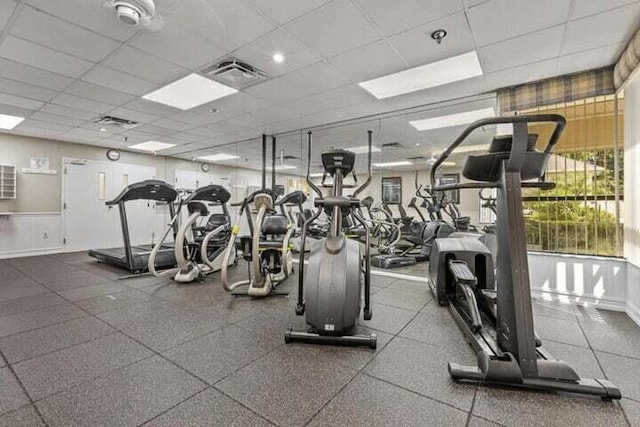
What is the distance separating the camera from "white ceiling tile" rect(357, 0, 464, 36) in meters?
2.24

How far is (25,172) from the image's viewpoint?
20.8 ft

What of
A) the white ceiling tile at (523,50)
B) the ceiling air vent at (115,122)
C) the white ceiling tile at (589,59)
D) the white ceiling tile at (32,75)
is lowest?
the white ceiling tile at (589,59)

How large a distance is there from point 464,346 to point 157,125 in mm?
6046

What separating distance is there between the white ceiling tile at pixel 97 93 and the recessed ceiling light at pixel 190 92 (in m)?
0.33

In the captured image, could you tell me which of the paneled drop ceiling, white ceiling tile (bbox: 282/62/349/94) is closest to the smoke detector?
the paneled drop ceiling

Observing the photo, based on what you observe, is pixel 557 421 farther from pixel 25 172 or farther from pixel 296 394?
pixel 25 172

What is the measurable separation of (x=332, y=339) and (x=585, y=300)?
9.81 ft

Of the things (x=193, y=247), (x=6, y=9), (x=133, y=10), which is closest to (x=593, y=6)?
(x=133, y=10)

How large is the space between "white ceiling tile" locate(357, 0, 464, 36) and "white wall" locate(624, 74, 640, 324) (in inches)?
85.0

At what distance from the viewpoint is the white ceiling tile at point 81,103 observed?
4202mm

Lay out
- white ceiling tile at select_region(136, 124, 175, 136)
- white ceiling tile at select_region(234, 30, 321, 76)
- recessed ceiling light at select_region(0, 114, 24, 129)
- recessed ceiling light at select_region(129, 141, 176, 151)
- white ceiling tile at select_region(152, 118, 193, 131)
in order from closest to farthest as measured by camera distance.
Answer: white ceiling tile at select_region(234, 30, 321, 76) → recessed ceiling light at select_region(0, 114, 24, 129) → white ceiling tile at select_region(152, 118, 193, 131) → white ceiling tile at select_region(136, 124, 175, 136) → recessed ceiling light at select_region(129, 141, 176, 151)

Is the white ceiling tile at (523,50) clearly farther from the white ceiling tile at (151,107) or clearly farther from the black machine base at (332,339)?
the white ceiling tile at (151,107)

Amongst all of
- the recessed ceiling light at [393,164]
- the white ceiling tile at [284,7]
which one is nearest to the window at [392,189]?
the recessed ceiling light at [393,164]

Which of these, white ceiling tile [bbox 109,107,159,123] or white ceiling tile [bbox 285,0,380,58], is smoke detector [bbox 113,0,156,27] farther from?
white ceiling tile [bbox 109,107,159,123]
